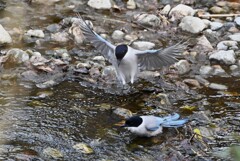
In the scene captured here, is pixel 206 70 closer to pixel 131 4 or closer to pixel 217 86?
pixel 217 86

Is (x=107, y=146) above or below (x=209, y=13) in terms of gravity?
below

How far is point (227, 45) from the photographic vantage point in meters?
6.79

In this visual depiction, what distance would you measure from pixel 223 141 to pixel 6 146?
186 cm

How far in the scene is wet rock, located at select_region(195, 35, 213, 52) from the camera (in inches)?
264

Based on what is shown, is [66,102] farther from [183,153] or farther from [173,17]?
[173,17]

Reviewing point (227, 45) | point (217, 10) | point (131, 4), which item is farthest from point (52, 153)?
point (217, 10)

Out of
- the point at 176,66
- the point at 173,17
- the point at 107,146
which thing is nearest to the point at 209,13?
the point at 173,17

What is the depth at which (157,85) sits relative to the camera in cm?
568

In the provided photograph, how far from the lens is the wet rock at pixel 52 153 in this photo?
4082 mm

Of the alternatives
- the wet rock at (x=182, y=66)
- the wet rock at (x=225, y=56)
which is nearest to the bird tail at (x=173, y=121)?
the wet rock at (x=182, y=66)

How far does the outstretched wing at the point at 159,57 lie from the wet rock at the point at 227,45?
1.51 metres

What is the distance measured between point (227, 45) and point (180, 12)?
1192 millimetres

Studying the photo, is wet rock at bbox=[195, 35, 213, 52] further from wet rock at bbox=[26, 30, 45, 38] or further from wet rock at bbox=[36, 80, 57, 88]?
wet rock at bbox=[36, 80, 57, 88]

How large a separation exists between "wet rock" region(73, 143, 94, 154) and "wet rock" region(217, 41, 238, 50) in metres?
3.08
